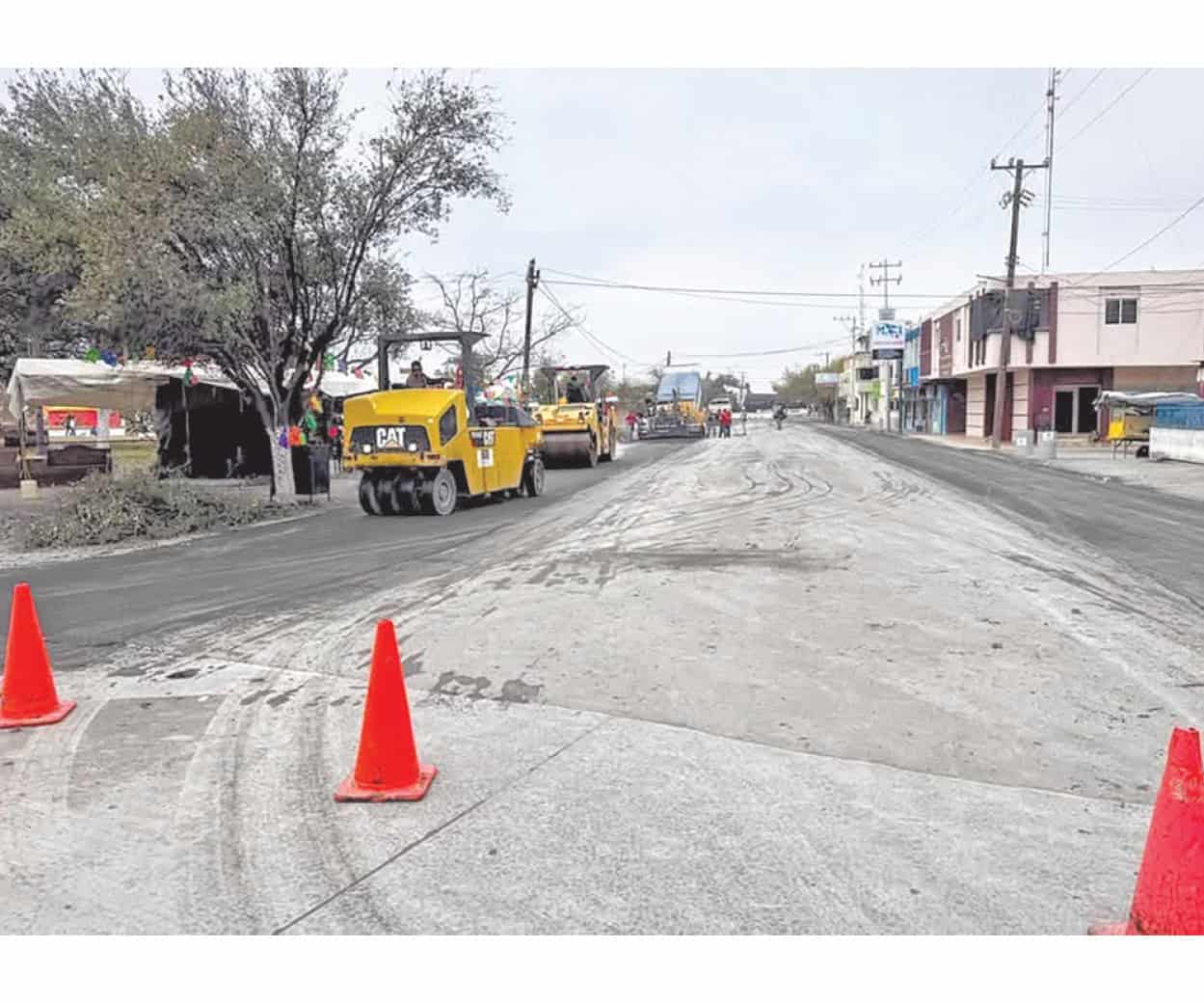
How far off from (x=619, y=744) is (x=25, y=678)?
10.7 feet

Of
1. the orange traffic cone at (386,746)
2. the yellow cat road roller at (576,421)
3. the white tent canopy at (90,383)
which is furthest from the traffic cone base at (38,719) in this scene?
the yellow cat road roller at (576,421)

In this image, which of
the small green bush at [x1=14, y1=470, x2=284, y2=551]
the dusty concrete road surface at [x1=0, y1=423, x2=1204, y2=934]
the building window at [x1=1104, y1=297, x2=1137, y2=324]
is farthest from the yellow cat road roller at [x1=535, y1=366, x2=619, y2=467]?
the building window at [x1=1104, y1=297, x2=1137, y2=324]

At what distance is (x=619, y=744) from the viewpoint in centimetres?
463

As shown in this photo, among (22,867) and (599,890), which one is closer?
(599,890)

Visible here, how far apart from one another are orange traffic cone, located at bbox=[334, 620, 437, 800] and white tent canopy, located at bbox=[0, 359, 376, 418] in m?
14.9

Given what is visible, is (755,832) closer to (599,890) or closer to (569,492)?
(599,890)

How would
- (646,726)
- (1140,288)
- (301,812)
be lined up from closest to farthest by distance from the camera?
(301,812) → (646,726) → (1140,288)

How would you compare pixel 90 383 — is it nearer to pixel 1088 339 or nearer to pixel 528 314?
pixel 528 314

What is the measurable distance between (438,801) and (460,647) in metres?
2.53

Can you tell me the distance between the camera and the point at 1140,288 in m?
38.1

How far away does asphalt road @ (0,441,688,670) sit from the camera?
296 inches

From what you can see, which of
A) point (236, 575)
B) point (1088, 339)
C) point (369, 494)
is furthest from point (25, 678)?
point (1088, 339)

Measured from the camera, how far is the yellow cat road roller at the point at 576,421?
2528cm

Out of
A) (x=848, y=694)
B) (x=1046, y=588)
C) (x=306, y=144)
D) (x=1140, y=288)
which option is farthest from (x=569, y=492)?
(x=1140, y=288)
